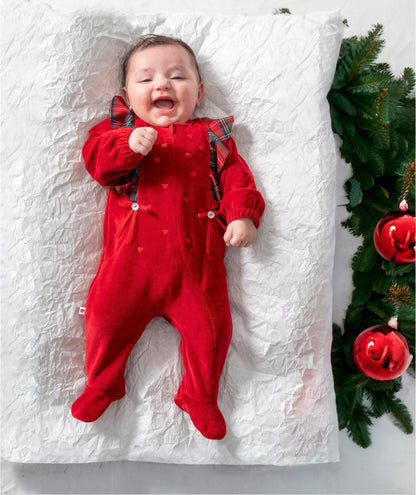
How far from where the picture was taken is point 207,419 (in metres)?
0.98

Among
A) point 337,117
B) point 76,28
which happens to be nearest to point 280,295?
point 337,117

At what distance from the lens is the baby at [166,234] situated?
0.98 meters

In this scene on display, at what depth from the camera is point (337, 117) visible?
3.65 ft

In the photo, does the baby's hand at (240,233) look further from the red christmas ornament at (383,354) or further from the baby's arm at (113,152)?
the red christmas ornament at (383,354)

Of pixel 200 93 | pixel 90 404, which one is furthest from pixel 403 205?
pixel 90 404

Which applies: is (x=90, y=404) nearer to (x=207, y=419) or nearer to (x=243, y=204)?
(x=207, y=419)

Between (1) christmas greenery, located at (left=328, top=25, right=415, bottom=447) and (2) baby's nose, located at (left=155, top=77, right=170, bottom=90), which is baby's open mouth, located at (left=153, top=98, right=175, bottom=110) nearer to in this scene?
(2) baby's nose, located at (left=155, top=77, right=170, bottom=90)

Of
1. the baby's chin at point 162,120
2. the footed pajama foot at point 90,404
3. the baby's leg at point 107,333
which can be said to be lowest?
the footed pajama foot at point 90,404

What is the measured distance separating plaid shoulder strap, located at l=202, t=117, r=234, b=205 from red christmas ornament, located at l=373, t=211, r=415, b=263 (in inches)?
15.5

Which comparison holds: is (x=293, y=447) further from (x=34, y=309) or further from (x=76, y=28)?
(x=76, y=28)

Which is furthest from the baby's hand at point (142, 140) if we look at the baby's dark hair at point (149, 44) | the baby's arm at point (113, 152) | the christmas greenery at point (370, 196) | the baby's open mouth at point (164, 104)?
the christmas greenery at point (370, 196)

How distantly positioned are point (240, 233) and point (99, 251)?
35cm

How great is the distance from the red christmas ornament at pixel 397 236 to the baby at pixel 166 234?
0.97ft

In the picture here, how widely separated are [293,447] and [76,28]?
3.70ft
